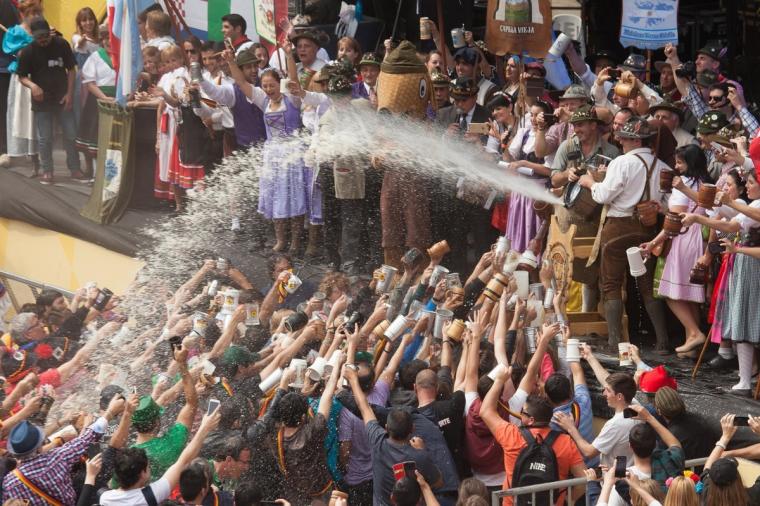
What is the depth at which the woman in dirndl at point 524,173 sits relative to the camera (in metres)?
13.7

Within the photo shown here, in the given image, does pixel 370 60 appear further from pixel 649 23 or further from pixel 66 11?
pixel 66 11

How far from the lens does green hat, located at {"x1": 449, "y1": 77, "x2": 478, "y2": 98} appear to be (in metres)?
14.6

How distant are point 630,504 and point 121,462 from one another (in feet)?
10.5

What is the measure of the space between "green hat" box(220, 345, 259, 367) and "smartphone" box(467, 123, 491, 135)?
354 centimetres

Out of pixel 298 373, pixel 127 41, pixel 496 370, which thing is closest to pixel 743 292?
pixel 496 370

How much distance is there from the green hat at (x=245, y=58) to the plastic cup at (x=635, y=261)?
17.6 ft

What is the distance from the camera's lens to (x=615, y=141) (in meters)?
13.8

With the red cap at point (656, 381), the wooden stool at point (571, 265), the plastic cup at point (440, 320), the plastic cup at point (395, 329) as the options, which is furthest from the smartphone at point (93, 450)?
the wooden stool at point (571, 265)

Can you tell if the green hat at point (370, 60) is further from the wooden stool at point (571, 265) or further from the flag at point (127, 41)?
the flag at point (127, 41)

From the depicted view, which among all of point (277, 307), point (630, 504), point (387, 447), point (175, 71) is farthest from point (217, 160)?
point (630, 504)

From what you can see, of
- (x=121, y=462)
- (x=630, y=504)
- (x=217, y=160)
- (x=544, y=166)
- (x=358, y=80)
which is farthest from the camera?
(x=217, y=160)

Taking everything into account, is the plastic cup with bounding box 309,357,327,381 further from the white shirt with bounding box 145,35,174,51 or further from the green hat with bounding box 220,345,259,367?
the white shirt with bounding box 145,35,174,51

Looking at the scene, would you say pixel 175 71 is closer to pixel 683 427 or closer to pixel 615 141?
pixel 615 141

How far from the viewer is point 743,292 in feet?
38.1
